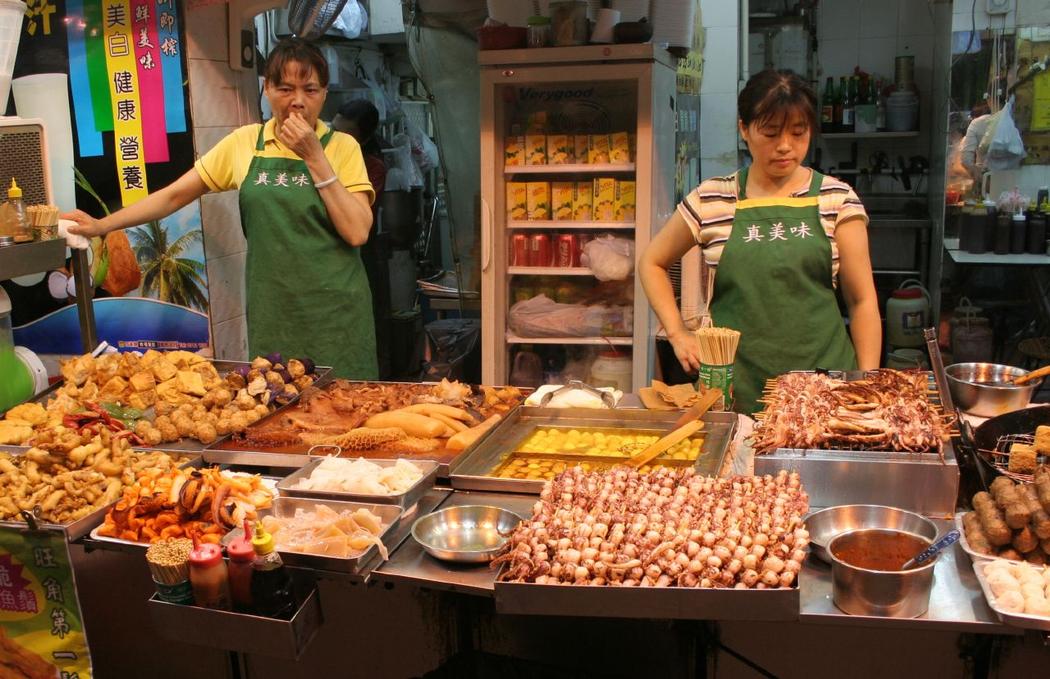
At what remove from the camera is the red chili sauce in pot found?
1904mm

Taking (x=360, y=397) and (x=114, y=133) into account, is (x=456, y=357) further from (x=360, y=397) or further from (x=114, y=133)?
(x=360, y=397)

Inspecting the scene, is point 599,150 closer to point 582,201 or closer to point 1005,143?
point 582,201

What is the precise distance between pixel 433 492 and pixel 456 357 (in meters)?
3.92

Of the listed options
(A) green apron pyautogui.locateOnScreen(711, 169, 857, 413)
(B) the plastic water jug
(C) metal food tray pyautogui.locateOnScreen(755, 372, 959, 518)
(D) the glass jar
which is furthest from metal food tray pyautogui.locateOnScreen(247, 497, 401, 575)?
(B) the plastic water jug

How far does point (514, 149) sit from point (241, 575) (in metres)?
3.42

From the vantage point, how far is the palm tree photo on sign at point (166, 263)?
4391mm

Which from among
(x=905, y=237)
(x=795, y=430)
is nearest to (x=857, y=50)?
(x=905, y=237)

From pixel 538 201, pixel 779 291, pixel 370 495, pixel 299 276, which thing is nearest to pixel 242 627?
pixel 370 495

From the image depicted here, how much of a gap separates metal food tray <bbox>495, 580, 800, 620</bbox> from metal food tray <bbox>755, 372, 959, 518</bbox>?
502mm

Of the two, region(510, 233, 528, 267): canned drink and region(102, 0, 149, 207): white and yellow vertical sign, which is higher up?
region(102, 0, 149, 207): white and yellow vertical sign

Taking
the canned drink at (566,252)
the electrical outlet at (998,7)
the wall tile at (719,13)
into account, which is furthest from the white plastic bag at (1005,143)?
the canned drink at (566,252)

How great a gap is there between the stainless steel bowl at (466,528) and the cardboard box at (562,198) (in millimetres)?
2988

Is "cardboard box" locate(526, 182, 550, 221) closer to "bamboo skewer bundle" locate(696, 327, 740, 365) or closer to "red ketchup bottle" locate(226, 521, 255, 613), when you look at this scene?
"bamboo skewer bundle" locate(696, 327, 740, 365)

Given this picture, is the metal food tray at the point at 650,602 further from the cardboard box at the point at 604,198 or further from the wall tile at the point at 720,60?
the wall tile at the point at 720,60
